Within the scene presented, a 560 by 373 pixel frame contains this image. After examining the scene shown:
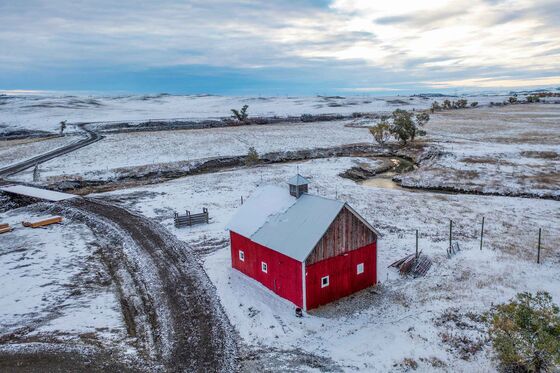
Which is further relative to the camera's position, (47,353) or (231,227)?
(231,227)

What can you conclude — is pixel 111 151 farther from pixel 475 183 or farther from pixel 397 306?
pixel 397 306

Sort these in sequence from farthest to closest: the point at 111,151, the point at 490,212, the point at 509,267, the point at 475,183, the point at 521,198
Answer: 1. the point at 111,151
2. the point at 475,183
3. the point at 521,198
4. the point at 490,212
5. the point at 509,267

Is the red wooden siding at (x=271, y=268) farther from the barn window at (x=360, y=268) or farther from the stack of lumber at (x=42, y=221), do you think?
the stack of lumber at (x=42, y=221)

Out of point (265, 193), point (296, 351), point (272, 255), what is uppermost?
point (265, 193)

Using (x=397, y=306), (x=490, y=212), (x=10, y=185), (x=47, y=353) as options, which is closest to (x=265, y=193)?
(x=397, y=306)

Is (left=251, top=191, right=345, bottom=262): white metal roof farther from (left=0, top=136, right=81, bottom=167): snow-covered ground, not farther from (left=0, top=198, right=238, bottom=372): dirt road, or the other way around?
(left=0, top=136, right=81, bottom=167): snow-covered ground
